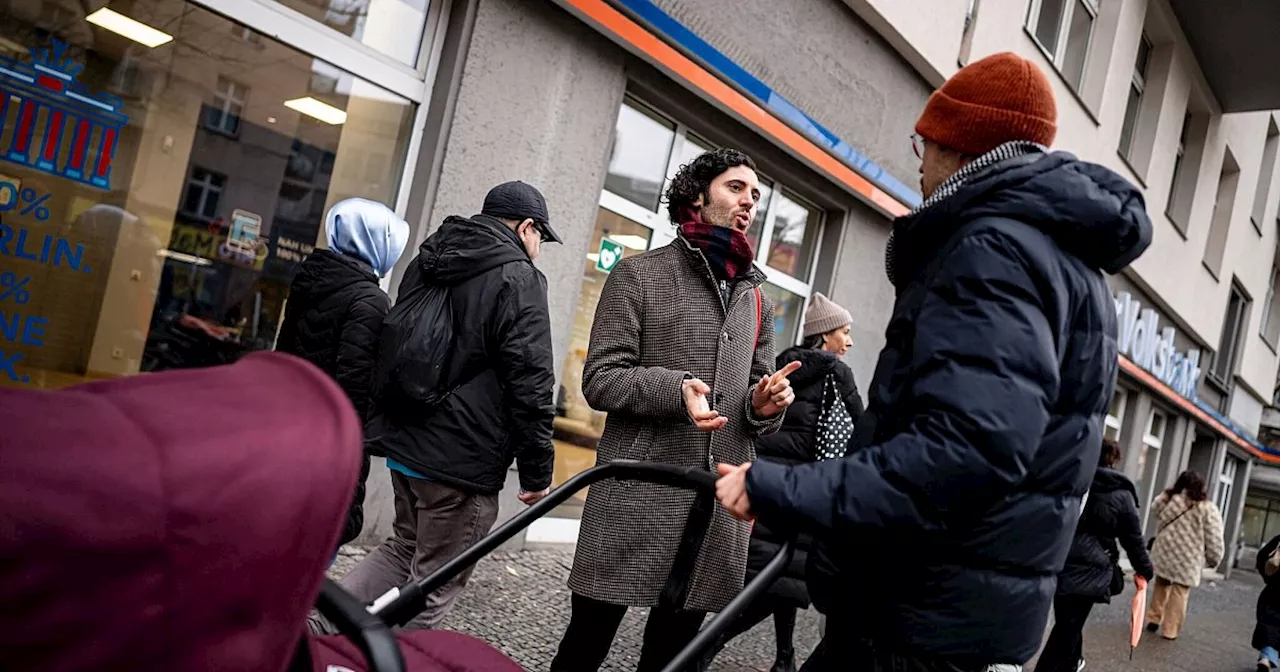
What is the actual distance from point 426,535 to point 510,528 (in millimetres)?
1262

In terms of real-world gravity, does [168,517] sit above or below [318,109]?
below

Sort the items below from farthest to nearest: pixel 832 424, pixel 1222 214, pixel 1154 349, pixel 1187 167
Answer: pixel 1222 214 < pixel 1187 167 < pixel 1154 349 < pixel 832 424

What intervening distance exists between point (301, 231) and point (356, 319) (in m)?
2.24

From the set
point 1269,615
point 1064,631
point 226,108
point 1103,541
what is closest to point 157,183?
point 226,108

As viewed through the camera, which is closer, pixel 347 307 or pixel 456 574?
pixel 456 574

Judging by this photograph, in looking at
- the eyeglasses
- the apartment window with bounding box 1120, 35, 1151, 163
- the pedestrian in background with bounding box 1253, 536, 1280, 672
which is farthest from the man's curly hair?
the apartment window with bounding box 1120, 35, 1151, 163

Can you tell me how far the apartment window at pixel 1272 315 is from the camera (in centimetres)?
2552

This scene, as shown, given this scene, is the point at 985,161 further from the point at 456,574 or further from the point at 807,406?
the point at 807,406

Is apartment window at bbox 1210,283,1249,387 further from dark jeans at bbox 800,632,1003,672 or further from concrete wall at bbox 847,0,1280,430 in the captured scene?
dark jeans at bbox 800,632,1003,672

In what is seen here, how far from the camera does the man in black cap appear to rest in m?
3.17

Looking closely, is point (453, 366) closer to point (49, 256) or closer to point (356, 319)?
point (356, 319)

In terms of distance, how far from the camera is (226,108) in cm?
497

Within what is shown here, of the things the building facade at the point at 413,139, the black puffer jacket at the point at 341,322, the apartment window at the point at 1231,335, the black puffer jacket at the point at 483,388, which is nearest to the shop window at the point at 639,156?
the building facade at the point at 413,139

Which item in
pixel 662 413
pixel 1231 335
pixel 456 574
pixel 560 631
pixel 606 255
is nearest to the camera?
pixel 456 574
